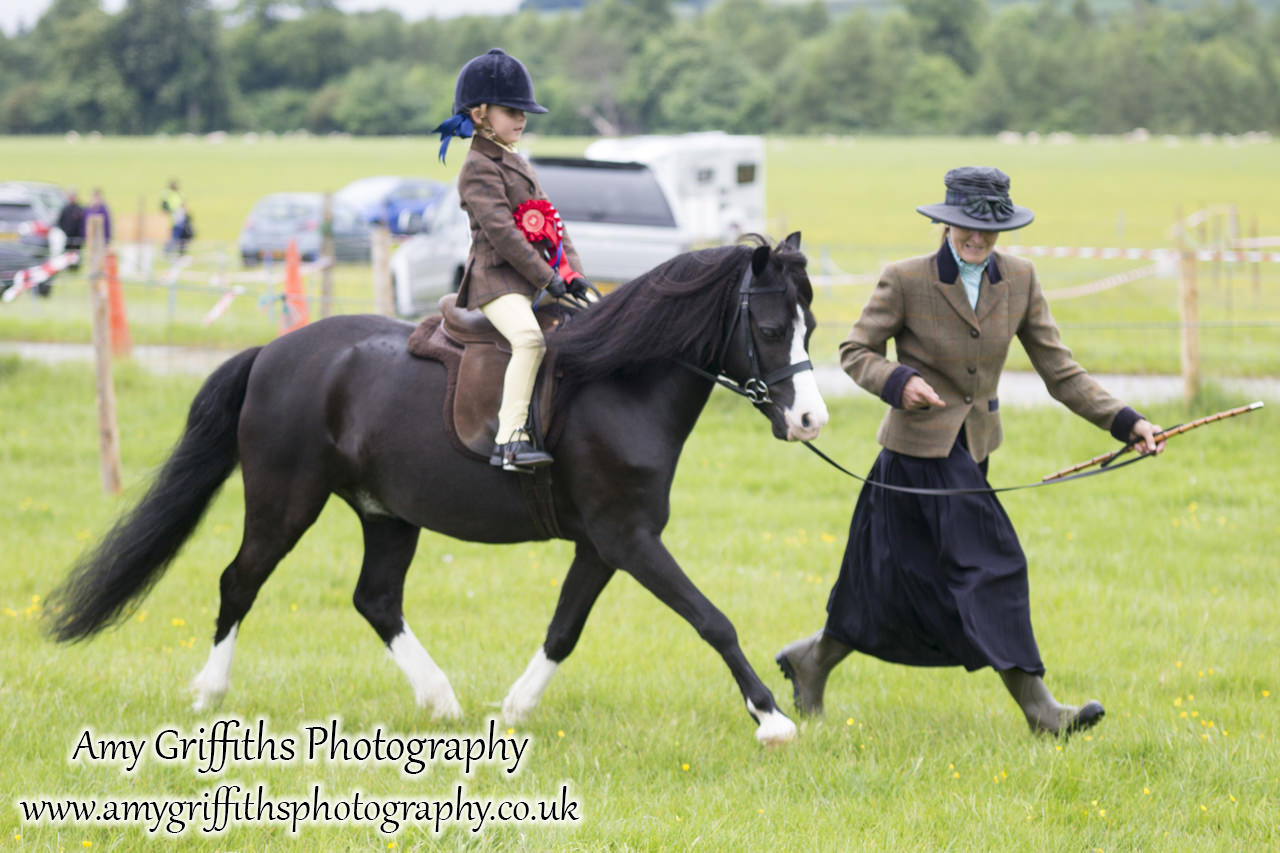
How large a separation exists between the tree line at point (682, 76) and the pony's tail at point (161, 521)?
87.8 meters

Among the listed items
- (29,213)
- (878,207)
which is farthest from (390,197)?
(878,207)

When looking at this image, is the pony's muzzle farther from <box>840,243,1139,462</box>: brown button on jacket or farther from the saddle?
the saddle

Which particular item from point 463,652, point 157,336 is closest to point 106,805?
point 463,652

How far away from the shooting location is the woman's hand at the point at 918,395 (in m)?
5.21

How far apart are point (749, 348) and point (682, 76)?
96.3 m

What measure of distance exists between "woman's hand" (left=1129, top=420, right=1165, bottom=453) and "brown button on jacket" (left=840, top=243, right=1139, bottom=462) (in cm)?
8

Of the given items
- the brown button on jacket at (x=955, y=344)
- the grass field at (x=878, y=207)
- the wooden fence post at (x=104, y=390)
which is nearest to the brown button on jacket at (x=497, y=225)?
the brown button on jacket at (x=955, y=344)

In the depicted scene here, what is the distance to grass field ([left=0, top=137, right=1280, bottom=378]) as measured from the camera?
1708cm

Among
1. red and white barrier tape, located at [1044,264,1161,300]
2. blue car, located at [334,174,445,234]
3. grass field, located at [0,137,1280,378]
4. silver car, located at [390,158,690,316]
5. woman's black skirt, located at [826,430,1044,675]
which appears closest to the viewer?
woman's black skirt, located at [826,430,1044,675]

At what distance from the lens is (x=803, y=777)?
16.9 ft

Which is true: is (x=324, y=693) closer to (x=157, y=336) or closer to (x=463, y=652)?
(x=463, y=652)

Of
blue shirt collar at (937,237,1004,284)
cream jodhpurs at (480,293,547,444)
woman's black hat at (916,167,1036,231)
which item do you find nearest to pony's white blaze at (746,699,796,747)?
cream jodhpurs at (480,293,547,444)

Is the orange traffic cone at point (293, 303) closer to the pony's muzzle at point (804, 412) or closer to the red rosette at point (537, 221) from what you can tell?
the red rosette at point (537, 221)

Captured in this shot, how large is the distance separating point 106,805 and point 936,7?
408 feet
